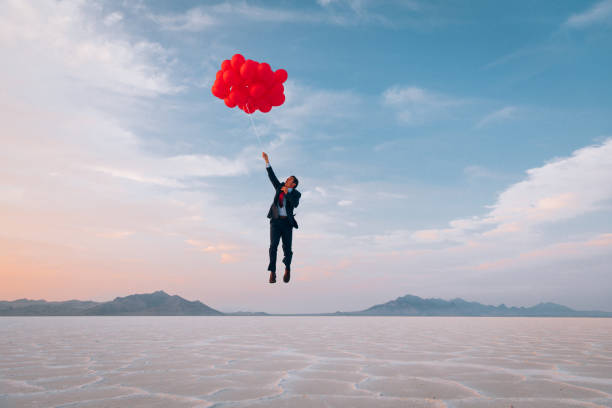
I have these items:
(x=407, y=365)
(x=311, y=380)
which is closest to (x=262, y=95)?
(x=311, y=380)

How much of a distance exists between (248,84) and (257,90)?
197 mm

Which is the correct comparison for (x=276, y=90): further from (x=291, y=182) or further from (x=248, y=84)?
(x=291, y=182)

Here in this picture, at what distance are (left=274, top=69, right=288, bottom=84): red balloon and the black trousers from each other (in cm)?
244

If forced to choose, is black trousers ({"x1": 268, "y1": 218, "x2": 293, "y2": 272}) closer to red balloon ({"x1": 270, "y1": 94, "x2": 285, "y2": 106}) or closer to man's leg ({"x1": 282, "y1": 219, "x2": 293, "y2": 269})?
man's leg ({"x1": 282, "y1": 219, "x2": 293, "y2": 269})

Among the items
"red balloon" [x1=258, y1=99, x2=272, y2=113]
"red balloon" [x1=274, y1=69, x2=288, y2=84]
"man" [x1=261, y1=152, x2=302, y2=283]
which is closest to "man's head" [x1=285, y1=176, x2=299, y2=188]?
"man" [x1=261, y1=152, x2=302, y2=283]

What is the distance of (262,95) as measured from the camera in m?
7.30

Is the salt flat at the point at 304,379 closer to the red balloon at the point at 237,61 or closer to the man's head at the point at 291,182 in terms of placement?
the man's head at the point at 291,182

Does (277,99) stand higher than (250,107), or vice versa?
(277,99)

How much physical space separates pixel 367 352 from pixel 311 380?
362 cm

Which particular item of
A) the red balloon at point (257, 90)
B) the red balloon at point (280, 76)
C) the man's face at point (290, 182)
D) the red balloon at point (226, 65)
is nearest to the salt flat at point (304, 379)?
the man's face at point (290, 182)

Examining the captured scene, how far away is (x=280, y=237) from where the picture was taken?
765 centimetres

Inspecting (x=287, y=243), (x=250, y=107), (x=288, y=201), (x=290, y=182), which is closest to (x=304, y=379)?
(x=287, y=243)

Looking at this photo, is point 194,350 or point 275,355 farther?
point 194,350

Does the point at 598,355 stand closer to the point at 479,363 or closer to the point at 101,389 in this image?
the point at 479,363
